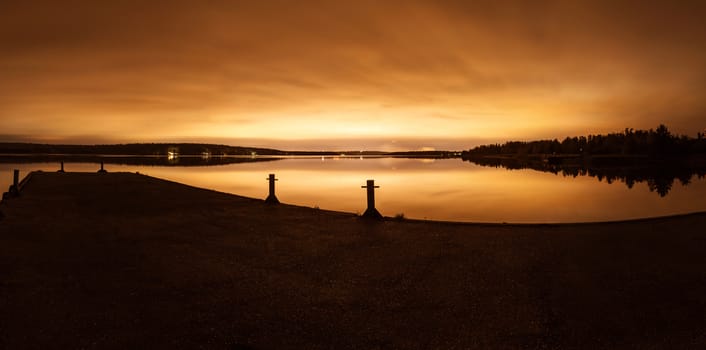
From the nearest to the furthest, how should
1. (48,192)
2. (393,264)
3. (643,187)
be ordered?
(393,264)
(48,192)
(643,187)

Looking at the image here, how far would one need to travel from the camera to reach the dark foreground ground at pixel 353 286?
18.5ft

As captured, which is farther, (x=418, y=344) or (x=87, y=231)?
(x=87, y=231)

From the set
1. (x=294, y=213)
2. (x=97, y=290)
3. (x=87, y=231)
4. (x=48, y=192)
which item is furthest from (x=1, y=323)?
(x=48, y=192)

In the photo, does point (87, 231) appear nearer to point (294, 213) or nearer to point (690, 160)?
point (294, 213)

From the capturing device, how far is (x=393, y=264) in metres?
9.23

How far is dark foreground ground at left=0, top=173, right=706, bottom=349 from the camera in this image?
223 inches

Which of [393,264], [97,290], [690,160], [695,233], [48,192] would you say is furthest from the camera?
[690,160]

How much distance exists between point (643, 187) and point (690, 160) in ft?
359

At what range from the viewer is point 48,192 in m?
25.6

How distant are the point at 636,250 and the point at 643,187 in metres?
49.2

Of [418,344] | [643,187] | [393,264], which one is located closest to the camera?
[418,344]

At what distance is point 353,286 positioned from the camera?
7.71 m

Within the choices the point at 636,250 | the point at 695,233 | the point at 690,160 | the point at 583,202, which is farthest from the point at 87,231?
the point at 690,160

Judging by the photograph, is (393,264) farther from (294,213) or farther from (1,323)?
(294,213)
